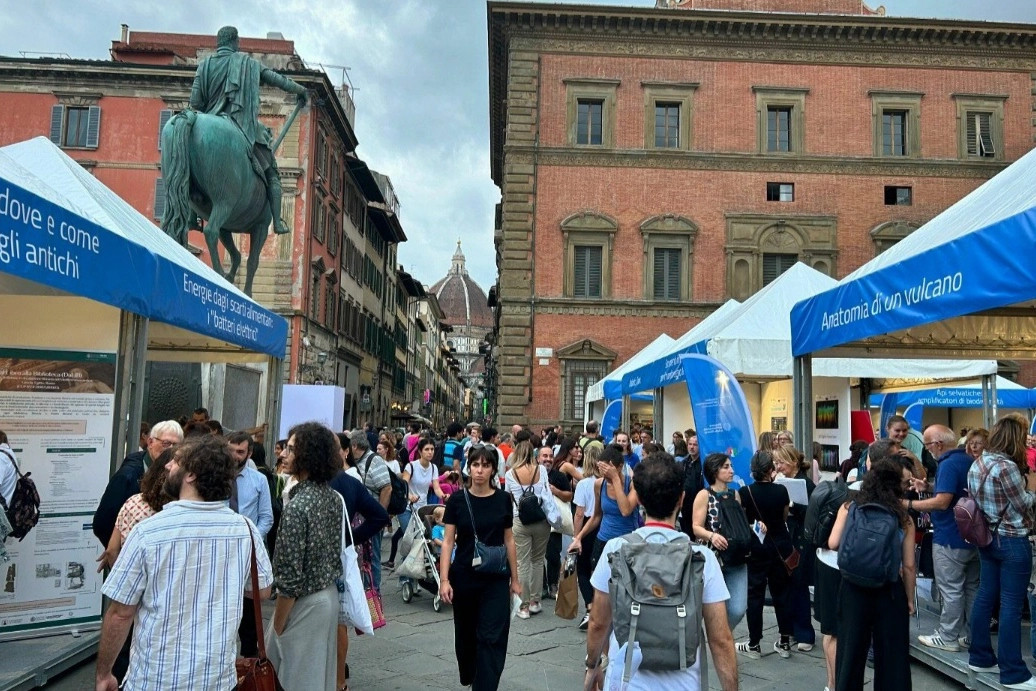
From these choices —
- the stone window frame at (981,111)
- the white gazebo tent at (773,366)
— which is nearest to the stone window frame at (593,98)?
the stone window frame at (981,111)

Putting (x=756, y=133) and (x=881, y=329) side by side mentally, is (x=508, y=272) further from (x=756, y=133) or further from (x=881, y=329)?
(x=881, y=329)

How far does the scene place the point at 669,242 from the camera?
2945 centimetres

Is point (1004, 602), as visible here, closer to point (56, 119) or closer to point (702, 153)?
point (702, 153)

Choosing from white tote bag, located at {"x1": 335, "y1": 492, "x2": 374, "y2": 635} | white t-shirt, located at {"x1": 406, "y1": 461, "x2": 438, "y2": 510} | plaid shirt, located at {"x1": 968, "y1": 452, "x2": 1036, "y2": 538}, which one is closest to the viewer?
white tote bag, located at {"x1": 335, "y1": 492, "x2": 374, "y2": 635}

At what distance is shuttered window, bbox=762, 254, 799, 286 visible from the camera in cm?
2969

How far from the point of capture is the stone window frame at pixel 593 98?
1155 inches

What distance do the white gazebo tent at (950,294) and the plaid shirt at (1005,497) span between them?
1.05 m

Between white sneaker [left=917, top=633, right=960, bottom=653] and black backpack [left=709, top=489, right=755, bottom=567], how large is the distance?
6.05 ft

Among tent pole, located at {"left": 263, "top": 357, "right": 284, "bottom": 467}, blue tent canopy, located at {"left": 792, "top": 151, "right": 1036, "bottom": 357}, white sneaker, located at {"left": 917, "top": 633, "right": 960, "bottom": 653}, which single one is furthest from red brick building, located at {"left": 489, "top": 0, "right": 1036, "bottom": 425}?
white sneaker, located at {"left": 917, "top": 633, "right": 960, "bottom": 653}

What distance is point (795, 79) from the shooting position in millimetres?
29953

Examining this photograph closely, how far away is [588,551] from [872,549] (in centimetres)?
369

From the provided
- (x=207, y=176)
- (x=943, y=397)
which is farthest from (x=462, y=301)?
(x=207, y=176)

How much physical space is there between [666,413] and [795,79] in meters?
19.6

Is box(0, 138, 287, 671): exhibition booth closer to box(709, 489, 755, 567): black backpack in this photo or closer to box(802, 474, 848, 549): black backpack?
box(709, 489, 755, 567): black backpack
